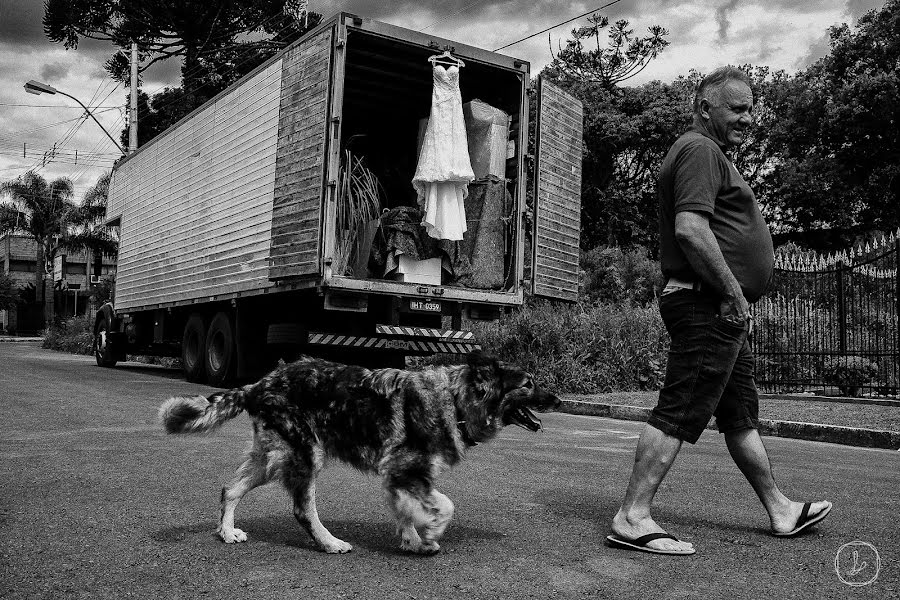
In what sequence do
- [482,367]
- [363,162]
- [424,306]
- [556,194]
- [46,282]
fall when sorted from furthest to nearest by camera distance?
[46,282]
[363,162]
[556,194]
[424,306]
[482,367]

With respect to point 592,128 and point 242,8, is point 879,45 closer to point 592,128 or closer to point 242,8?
point 592,128

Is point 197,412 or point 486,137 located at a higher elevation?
point 486,137

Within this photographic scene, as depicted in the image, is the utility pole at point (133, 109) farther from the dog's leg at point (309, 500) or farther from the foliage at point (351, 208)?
the dog's leg at point (309, 500)

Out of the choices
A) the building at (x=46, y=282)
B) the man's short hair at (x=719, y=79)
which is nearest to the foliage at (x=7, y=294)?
the building at (x=46, y=282)

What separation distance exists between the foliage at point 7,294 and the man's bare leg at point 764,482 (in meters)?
66.5

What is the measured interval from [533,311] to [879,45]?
66.3 feet

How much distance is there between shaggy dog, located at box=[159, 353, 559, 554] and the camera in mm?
3545

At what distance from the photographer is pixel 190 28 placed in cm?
2814

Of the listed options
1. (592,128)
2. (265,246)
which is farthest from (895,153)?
(265,246)

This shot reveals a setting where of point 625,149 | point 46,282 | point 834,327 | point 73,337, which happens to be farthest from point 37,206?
point 834,327

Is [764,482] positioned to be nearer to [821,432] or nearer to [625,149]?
[821,432]

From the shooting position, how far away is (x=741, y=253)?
374 cm

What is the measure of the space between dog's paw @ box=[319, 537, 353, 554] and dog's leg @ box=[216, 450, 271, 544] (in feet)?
1.25

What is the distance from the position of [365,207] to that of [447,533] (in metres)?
7.10
